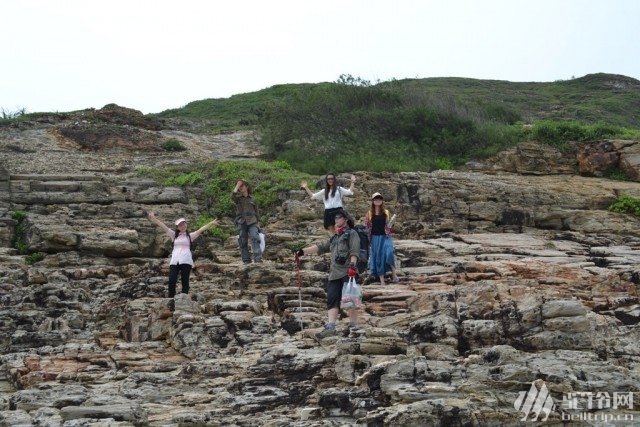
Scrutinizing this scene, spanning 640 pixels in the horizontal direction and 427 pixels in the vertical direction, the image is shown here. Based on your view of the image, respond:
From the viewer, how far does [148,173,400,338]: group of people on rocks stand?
12.9 metres

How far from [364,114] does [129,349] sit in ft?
56.8

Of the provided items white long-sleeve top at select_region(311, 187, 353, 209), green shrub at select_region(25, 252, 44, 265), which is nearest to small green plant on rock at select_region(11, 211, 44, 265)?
green shrub at select_region(25, 252, 44, 265)

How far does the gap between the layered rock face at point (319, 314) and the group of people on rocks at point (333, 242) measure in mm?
379

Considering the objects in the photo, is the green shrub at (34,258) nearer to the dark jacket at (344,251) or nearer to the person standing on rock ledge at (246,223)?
the person standing on rock ledge at (246,223)

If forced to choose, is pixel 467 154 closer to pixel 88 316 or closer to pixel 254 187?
pixel 254 187

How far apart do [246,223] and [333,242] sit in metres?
4.41

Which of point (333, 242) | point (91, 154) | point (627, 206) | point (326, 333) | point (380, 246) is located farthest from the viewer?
point (91, 154)

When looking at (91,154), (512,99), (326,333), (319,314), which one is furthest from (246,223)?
(512,99)

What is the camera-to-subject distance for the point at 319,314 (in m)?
13.9

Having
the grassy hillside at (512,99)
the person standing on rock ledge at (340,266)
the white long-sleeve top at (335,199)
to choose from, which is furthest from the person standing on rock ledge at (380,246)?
the grassy hillside at (512,99)

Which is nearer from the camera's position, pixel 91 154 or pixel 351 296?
pixel 351 296

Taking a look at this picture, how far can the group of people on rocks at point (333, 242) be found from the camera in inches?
507

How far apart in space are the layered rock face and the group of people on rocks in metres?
0.38

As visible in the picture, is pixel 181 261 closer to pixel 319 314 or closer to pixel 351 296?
pixel 319 314
